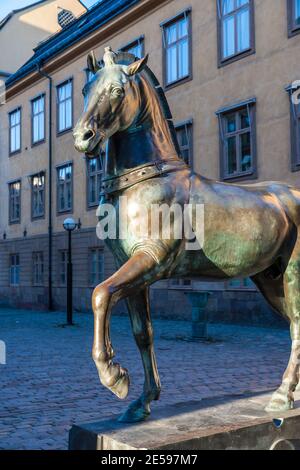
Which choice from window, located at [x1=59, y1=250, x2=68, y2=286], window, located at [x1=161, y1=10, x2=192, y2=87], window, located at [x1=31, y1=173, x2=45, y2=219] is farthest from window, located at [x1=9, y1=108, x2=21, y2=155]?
window, located at [x1=161, y1=10, x2=192, y2=87]

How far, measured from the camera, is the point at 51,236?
25734 millimetres

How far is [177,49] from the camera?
19188 mm

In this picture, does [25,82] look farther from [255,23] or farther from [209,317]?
[209,317]

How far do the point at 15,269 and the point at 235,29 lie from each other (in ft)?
56.6

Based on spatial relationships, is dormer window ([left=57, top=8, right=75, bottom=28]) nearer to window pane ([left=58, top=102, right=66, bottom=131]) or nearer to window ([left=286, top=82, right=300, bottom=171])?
window pane ([left=58, top=102, right=66, bottom=131])

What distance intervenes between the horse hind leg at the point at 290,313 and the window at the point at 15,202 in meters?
25.8

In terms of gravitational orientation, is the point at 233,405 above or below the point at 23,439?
above

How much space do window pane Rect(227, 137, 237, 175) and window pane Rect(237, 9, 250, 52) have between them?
273 centimetres

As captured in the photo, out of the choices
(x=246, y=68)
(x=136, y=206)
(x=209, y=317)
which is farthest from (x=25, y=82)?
(x=136, y=206)

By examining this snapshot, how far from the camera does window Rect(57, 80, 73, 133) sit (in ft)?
81.9

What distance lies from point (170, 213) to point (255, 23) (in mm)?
14611

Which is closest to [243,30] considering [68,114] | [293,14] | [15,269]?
[293,14]

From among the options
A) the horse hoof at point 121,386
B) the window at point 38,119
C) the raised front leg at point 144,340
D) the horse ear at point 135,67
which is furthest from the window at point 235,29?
the horse hoof at point 121,386

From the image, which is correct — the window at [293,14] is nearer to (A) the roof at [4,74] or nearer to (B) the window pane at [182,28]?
(B) the window pane at [182,28]
